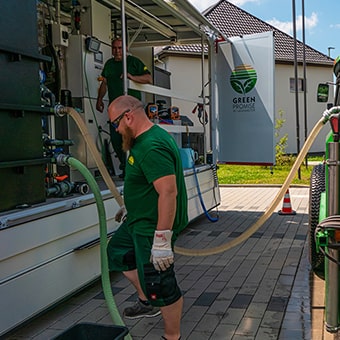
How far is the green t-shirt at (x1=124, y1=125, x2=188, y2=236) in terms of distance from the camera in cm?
312

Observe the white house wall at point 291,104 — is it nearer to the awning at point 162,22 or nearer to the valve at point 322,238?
the awning at point 162,22

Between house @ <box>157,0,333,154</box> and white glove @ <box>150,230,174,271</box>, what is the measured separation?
16684 mm

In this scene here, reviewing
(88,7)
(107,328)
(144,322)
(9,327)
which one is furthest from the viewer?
(88,7)

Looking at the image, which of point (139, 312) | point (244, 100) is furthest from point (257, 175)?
point (139, 312)

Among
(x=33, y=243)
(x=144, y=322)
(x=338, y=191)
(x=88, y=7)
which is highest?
(x=88, y=7)

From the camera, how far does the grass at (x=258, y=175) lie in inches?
528

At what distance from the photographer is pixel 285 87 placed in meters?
22.2

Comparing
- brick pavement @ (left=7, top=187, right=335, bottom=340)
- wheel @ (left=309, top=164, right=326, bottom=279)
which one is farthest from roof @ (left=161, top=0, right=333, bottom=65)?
wheel @ (left=309, top=164, right=326, bottom=279)

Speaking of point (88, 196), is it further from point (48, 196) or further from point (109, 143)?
point (109, 143)

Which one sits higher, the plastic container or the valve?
the valve

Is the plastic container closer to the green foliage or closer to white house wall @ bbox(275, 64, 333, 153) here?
the green foliage

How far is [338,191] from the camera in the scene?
3.24 metres

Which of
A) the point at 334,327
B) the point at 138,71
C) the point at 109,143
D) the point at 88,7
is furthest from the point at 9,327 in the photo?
the point at 88,7

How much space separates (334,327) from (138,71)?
387 centimetres
